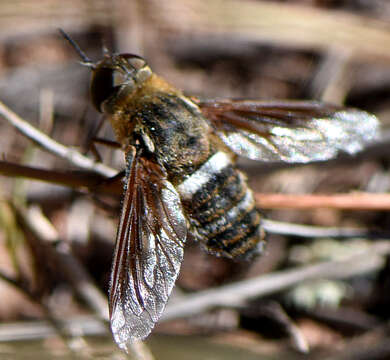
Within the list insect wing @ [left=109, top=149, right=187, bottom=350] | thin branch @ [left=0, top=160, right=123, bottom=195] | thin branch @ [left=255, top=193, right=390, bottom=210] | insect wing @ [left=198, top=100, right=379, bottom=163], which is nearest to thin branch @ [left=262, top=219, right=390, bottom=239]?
thin branch @ [left=255, top=193, right=390, bottom=210]

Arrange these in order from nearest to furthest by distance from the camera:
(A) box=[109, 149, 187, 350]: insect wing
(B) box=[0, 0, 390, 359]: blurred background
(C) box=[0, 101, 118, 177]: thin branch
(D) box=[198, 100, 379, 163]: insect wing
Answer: (A) box=[109, 149, 187, 350]: insect wing < (C) box=[0, 101, 118, 177]: thin branch < (D) box=[198, 100, 379, 163]: insect wing < (B) box=[0, 0, 390, 359]: blurred background

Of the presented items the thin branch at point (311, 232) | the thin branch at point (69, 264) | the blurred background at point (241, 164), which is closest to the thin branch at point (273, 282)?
Result: the blurred background at point (241, 164)

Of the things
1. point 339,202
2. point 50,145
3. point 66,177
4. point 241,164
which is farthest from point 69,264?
point 339,202

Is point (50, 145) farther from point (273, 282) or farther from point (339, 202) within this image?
point (273, 282)

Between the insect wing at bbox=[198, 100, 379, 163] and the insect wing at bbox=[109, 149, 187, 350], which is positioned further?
the insect wing at bbox=[198, 100, 379, 163]

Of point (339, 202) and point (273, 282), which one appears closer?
point (339, 202)

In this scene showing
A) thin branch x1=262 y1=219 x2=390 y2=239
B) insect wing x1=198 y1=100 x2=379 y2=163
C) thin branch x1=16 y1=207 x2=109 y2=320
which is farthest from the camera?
thin branch x1=16 y1=207 x2=109 y2=320

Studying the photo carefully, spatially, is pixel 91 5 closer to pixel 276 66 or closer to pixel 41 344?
pixel 276 66

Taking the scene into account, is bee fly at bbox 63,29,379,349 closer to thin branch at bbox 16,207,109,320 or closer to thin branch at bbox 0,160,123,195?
thin branch at bbox 0,160,123,195
